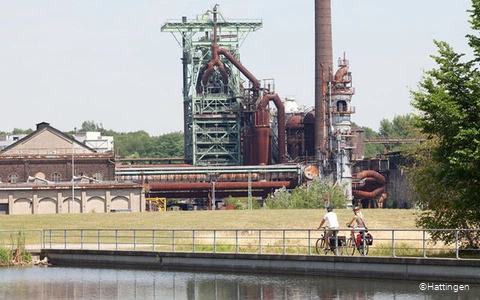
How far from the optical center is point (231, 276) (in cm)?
3666

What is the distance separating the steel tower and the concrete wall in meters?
90.2

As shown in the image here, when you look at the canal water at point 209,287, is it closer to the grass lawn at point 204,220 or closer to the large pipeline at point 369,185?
the grass lawn at point 204,220

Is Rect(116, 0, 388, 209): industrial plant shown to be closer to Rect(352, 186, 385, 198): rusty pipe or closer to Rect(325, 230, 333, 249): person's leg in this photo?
Rect(352, 186, 385, 198): rusty pipe

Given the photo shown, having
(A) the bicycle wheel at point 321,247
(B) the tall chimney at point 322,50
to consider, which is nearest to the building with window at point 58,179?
(B) the tall chimney at point 322,50

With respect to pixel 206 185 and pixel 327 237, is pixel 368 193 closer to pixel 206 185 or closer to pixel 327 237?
pixel 206 185

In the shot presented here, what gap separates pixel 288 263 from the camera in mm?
36906

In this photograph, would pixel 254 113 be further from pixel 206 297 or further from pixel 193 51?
pixel 206 297

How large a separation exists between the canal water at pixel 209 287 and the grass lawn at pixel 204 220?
28.7 meters

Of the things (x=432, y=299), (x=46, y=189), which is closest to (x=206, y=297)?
A: (x=432, y=299)

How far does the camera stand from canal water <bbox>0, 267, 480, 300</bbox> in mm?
31469

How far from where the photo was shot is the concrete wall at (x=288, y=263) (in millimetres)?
33031

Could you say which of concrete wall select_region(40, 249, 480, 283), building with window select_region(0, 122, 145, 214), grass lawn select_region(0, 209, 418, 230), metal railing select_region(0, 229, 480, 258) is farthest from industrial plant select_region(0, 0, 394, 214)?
concrete wall select_region(40, 249, 480, 283)

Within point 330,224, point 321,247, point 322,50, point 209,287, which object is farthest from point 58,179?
point 209,287

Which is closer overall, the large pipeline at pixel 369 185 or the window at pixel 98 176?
the window at pixel 98 176
